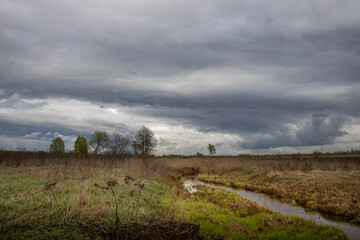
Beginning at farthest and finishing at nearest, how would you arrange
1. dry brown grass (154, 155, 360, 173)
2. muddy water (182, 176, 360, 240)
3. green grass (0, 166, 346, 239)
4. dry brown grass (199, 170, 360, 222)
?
dry brown grass (154, 155, 360, 173) → dry brown grass (199, 170, 360, 222) → muddy water (182, 176, 360, 240) → green grass (0, 166, 346, 239)

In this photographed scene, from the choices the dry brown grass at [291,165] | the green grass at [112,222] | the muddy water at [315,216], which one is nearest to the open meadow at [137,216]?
the green grass at [112,222]

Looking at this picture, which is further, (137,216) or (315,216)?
(315,216)

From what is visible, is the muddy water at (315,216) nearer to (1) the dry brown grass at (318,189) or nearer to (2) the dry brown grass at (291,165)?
(1) the dry brown grass at (318,189)

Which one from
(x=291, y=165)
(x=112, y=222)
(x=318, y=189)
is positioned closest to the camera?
(x=112, y=222)

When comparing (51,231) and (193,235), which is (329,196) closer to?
(193,235)

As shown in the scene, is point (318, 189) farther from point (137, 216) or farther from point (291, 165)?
point (137, 216)

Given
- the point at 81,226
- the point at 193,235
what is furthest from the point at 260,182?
the point at 81,226

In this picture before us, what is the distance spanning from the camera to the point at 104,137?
59.6m

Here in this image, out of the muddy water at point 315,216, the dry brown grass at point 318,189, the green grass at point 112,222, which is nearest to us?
the green grass at point 112,222

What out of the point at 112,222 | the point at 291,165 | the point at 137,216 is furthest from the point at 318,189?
the point at 112,222

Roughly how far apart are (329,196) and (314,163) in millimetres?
12140

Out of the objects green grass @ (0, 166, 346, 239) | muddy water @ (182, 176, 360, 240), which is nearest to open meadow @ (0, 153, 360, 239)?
green grass @ (0, 166, 346, 239)

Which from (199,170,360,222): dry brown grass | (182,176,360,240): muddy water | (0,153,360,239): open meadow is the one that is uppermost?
(0,153,360,239): open meadow

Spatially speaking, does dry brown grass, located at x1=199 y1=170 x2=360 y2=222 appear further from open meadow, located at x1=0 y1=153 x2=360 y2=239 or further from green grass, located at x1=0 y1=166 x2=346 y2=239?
green grass, located at x1=0 y1=166 x2=346 y2=239
